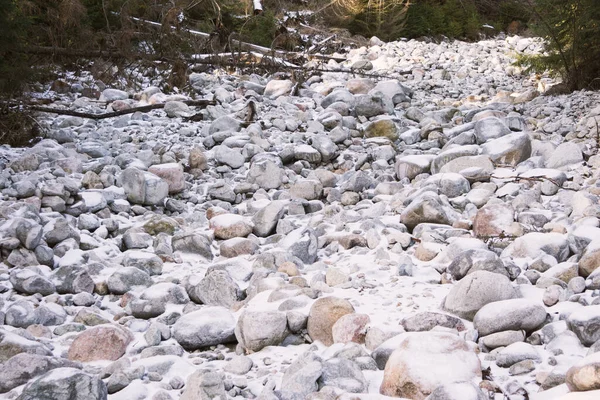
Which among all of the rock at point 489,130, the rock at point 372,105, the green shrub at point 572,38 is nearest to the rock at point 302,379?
the rock at point 489,130

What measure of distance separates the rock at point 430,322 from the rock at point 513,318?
11 cm

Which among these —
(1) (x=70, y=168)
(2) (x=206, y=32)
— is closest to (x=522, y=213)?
(1) (x=70, y=168)

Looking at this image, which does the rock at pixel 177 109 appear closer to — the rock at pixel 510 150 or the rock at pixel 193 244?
the rock at pixel 193 244

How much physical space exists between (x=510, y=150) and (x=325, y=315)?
115 inches

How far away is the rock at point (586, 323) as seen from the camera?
2.13 m

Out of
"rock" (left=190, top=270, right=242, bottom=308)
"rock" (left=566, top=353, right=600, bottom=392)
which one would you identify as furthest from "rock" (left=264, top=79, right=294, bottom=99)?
"rock" (left=566, top=353, right=600, bottom=392)

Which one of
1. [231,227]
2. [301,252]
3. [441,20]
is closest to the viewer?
[301,252]

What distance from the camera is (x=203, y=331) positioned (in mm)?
2639

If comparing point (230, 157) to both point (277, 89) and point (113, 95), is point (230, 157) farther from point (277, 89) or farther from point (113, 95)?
point (277, 89)

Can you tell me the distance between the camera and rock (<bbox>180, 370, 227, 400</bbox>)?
2.08 m

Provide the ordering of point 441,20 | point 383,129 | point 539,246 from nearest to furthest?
point 539,246 → point 383,129 → point 441,20

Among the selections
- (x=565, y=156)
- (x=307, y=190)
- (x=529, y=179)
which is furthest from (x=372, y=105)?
(x=529, y=179)

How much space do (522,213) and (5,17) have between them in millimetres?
4217

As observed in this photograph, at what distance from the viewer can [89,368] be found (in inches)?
97.9
